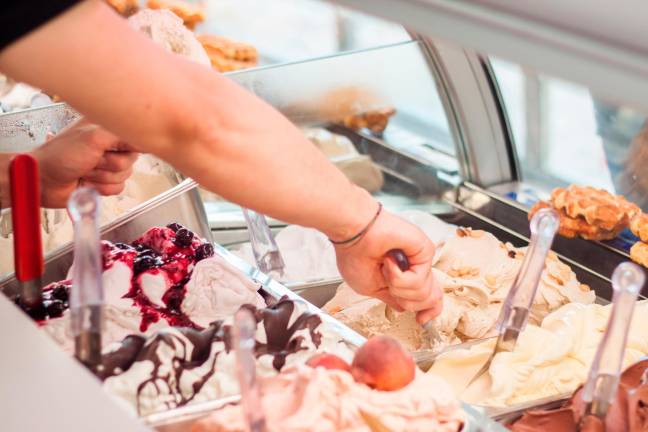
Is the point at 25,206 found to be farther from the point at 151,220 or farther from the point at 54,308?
the point at 151,220

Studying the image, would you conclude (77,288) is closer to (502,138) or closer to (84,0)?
(84,0)

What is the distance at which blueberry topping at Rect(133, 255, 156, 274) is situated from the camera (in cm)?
182

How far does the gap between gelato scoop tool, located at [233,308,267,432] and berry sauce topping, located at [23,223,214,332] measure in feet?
2.01

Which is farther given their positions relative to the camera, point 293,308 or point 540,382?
point 540,382

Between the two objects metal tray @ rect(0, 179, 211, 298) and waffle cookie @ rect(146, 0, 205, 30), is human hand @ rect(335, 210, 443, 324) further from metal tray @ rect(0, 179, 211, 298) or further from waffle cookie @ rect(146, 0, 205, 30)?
waffle cookie @ rect(146, 0, 205, 30)

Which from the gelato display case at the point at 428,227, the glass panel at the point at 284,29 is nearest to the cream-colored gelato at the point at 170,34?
the gelato display case at the point at 428,227

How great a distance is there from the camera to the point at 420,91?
9.86ft

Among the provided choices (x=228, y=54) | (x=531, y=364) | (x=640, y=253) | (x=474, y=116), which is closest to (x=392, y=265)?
(x=531, y=364)

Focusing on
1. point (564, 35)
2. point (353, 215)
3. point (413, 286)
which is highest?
point (564, 35)

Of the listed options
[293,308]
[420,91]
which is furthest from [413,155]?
[293,308]

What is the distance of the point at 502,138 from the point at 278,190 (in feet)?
5.34

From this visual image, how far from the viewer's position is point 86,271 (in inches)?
45.9

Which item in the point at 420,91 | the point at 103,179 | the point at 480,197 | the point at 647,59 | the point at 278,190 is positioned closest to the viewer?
the point at 647,59

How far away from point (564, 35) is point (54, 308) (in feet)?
3.27
